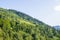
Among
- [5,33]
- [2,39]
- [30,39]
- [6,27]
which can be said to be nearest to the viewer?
Result: [2,39]

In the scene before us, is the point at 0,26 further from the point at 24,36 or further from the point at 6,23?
the point at 24,36

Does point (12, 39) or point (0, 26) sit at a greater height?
point (0, 26)

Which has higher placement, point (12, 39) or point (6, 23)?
point (6, 23)

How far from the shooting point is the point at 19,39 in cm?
17112

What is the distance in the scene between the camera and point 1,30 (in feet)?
528

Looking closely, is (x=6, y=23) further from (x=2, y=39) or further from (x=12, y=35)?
(x=2, y=39)

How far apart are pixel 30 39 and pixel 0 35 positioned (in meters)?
52.5

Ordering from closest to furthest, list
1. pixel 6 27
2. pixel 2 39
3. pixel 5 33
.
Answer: pixel 2 39 < pixel 5 33 < pixel 6 27

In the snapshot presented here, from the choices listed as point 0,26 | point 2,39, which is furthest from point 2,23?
point 2,39

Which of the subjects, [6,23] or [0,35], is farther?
[6,23]

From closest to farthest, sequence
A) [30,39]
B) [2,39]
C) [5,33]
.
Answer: [2,39] → [5,33] → [30,39]

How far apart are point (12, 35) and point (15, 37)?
523 centimetres

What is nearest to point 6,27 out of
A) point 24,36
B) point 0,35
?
point 0,35

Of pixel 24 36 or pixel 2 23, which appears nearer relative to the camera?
pixel 2 23
